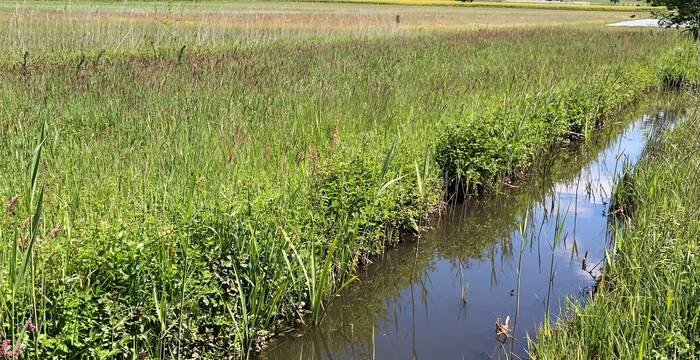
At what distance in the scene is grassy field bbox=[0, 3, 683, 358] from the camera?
12.9 feet

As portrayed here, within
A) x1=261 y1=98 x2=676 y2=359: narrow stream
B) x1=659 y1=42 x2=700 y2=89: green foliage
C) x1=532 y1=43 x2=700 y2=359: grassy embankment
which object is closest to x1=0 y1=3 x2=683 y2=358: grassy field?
x1=261 y1=98 x2=676 y2=359: narrow stream

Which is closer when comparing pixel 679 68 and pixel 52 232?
pixel 52 232

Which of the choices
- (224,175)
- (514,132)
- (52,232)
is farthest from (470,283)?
(52,232)

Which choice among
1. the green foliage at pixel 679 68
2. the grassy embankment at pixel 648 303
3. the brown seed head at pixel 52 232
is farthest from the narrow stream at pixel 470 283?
the green foliage at pixel 679 68

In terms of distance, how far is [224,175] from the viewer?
5.82m

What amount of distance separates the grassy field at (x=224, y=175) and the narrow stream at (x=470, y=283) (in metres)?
0.24

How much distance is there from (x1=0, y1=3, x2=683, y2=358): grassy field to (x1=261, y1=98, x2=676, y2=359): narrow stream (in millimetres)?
241

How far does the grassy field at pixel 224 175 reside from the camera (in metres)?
3.94

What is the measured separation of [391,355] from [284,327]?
821 millimetres

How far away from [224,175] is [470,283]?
2.40 m

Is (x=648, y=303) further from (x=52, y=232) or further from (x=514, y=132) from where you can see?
(x=514, y=132)

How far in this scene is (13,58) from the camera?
12.4 meters

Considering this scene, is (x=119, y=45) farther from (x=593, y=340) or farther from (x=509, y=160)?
(x=593, y=340)

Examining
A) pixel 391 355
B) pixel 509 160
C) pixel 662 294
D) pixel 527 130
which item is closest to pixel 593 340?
pixel 662 294
